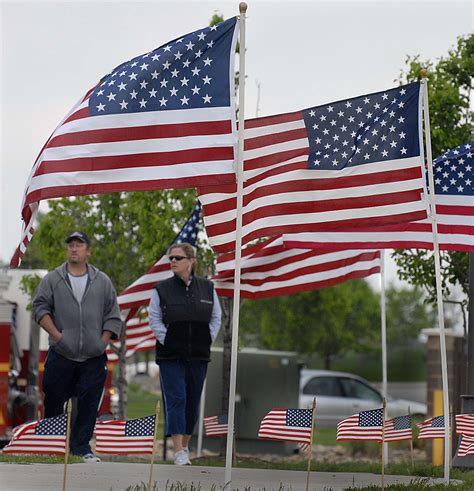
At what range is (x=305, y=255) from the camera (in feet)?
48.5

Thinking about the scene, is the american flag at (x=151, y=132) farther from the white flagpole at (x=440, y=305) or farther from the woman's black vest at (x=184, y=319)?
the woman's black vest at (x=184, y=319)

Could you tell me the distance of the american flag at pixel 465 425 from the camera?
1000cm

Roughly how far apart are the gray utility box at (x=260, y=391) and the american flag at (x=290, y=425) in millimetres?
11069

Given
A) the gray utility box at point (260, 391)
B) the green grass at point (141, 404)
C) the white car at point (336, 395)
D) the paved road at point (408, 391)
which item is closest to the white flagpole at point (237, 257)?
the gray utility box at point (260, 391)

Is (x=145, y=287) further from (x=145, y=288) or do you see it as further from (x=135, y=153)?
(x=135, y=153)

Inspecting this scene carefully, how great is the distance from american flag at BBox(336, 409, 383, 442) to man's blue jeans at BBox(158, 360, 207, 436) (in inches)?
100

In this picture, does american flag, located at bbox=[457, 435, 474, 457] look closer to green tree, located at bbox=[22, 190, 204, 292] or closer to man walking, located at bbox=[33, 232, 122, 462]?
man walking, located at bbox=[33, 232, 122, 462]

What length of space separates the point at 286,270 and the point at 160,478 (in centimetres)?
518

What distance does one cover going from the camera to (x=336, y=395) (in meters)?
30.7

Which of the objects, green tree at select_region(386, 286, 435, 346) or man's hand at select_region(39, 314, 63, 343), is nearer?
man's hand at select_region(39, 314, 63, 343)

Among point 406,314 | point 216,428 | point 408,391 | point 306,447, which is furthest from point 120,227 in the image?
point 406,314

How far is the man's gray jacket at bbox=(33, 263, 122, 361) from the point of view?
36.0 ft

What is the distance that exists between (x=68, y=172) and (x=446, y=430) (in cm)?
356

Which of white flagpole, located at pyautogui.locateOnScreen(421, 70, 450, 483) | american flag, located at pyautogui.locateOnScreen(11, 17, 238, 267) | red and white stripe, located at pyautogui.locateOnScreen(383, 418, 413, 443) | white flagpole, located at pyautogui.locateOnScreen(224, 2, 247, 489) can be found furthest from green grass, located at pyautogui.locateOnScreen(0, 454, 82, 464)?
white flagpole, located at pyautogui.locateOnScreen(421, 70, 450, 483)
